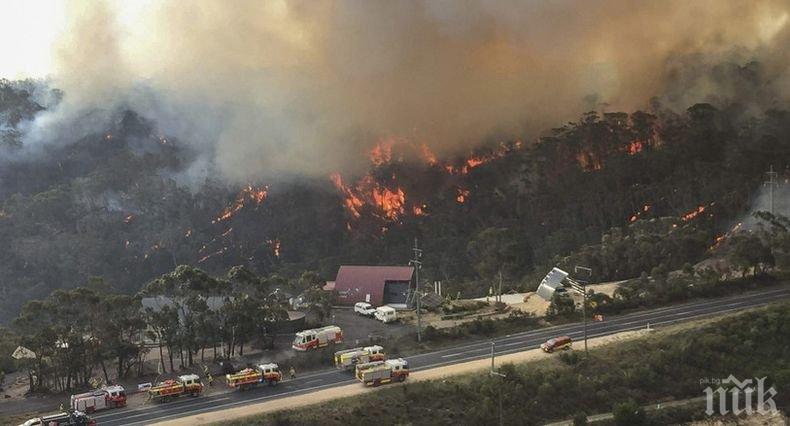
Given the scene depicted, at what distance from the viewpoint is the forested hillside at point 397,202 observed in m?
72.0

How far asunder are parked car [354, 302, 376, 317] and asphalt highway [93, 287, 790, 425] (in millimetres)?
10593

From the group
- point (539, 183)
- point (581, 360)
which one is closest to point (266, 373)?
point (581, 360)

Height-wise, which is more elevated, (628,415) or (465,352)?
(465,352)

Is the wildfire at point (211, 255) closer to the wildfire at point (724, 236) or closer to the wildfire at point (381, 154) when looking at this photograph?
the wildfire at point (381, 154)

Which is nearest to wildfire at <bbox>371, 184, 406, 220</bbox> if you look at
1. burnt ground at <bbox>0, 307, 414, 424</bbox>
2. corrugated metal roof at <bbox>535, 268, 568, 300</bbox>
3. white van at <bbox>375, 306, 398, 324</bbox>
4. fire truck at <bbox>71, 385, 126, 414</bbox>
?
burnt ground at <bbox>0, 307, 414, 424</bbox>

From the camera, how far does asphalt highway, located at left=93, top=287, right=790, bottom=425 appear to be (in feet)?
118

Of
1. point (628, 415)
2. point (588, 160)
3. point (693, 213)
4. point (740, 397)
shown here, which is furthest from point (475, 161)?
point (628, 415)

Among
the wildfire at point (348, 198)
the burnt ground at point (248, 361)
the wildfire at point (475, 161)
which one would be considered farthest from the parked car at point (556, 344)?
the wildfire at point (475, 161)

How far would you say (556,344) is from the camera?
41312mm

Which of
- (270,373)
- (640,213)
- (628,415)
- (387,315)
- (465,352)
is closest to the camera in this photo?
(628,415)

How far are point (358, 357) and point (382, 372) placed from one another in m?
3.42

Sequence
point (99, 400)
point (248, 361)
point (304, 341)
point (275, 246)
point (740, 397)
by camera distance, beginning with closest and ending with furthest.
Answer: point (99, 400), point (740, 397), point (248, 361), point (304, 341), point (275, 246)

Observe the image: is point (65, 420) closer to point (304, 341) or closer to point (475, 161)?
point (304, 341)

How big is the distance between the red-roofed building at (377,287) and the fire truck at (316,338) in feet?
35.3
